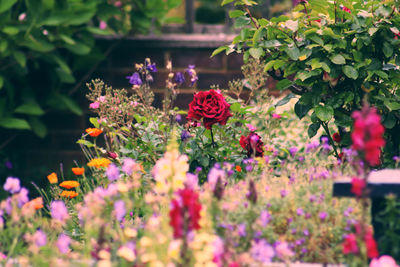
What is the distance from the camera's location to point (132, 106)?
Answer: 3672mm

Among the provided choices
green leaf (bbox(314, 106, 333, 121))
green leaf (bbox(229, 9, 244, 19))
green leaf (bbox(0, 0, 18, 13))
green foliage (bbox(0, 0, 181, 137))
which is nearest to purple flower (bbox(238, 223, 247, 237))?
green leaf (bbox(314, 106, 333, 121))

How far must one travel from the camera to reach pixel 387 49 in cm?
318

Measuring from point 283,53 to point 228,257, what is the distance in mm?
2047

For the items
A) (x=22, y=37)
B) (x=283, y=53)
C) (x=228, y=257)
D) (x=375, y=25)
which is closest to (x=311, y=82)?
(x=283, y=53)

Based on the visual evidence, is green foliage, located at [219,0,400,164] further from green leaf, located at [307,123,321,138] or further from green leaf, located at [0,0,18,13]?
green leaf, located at [0,0,18,13]

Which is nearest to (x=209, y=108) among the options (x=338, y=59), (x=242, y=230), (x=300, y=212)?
(x=338, y=59)

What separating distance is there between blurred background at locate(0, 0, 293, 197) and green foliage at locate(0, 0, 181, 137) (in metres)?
0.01

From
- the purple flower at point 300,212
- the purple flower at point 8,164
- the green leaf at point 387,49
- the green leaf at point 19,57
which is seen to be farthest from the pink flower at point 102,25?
the purple flower at point 300,212

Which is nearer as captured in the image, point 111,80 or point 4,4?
point 4,4

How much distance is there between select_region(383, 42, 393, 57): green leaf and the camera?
3162mm

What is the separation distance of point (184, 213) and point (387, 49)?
2.09 metres

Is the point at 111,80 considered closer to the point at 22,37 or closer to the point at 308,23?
the point at 22,37

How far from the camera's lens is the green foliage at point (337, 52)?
3.15 m

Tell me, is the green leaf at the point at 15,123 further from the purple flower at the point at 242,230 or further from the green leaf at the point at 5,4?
the purple flower at the point at 242,230
